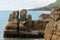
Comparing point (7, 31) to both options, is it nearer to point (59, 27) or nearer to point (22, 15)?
point (22, 15)

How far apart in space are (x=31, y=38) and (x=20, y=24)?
2.34 meters

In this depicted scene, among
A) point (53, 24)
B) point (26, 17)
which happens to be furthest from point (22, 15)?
point (53, 24)

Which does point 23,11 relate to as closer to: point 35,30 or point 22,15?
point 22,15

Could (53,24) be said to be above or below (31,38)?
above

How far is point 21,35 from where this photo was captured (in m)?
33.6

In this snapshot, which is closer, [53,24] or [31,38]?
[53,24]

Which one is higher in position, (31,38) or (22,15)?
(22,15)

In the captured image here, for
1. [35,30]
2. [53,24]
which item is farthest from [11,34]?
[53,24]

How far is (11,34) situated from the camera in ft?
109

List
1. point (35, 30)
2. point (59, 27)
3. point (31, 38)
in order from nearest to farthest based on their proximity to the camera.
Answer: point (59, 27) → point (31, 38) → point (35, 30)

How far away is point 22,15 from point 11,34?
3984mm

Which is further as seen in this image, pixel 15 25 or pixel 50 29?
pixel 15 25

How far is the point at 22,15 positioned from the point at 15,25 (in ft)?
10.6

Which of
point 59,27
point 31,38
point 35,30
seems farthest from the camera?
point 35,30
